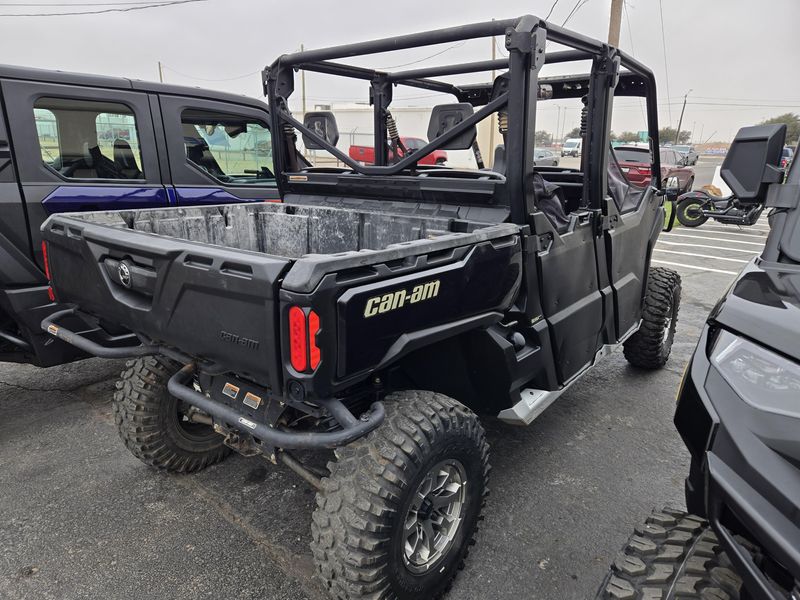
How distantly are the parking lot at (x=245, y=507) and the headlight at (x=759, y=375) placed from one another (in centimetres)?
137

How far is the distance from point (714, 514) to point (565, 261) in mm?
1720

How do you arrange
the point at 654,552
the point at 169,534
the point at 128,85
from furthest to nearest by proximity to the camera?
the point at 128,85 < the point at 169,534 < the point at 654,552

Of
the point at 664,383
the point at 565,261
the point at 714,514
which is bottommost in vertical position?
the point at 664,383

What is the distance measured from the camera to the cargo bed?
5.60 ft

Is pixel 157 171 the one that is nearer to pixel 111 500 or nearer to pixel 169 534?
pixel 111 500

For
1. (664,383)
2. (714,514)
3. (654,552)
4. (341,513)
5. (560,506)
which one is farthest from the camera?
(664,383)

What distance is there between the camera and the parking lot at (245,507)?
2.38 metres

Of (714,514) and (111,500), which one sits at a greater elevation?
(714,514)

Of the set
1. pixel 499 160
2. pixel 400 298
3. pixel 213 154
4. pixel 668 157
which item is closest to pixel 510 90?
pixel 499 160

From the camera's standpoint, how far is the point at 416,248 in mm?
1979

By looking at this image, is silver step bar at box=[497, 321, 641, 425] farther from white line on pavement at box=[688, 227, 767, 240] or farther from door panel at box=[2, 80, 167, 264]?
→ white line on pavement at box=[688, 227, 767, 240]

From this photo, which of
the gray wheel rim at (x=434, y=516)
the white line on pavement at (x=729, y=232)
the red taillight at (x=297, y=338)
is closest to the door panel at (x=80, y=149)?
the red taillight at (x=297, y=338)

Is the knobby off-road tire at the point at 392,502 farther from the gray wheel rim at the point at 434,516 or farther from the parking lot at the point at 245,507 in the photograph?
the parking lot at the point at 245,507

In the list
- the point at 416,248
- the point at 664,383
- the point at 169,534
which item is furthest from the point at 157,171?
the point at 664,383
